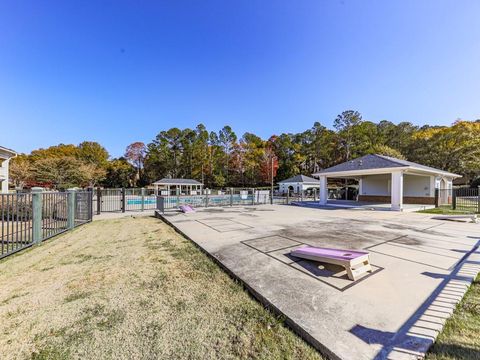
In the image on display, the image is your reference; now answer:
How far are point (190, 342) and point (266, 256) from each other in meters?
2.61

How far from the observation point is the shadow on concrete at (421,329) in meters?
1.94

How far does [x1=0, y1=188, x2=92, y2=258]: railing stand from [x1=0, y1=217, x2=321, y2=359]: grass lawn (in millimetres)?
1076

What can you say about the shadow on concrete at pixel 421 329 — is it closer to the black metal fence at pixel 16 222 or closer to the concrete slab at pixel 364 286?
the concrete slab at pixel 364 286

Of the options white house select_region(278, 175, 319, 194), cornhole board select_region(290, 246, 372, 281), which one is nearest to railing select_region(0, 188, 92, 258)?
cornhole board select_region(290, 246, 372, 281)

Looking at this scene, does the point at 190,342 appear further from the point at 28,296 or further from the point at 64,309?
the point at 28,296

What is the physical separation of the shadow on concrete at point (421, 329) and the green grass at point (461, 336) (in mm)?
41

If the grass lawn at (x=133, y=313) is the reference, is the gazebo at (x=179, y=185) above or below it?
above

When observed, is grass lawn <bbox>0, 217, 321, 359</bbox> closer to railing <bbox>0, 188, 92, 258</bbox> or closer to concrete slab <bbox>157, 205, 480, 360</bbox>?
concrete slab <bbox>157, 205, 480, 360</bbox>

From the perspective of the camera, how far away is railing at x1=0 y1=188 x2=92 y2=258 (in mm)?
5234

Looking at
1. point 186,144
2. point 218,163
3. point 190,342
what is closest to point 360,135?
point 218,163

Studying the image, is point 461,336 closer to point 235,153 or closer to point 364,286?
point 364,286

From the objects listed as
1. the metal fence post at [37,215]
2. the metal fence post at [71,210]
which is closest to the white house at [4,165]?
the metal fence post at [71,210]

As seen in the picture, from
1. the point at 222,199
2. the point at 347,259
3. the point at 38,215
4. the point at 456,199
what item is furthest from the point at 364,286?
the point at 456,199

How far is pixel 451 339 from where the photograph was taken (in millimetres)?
2117
